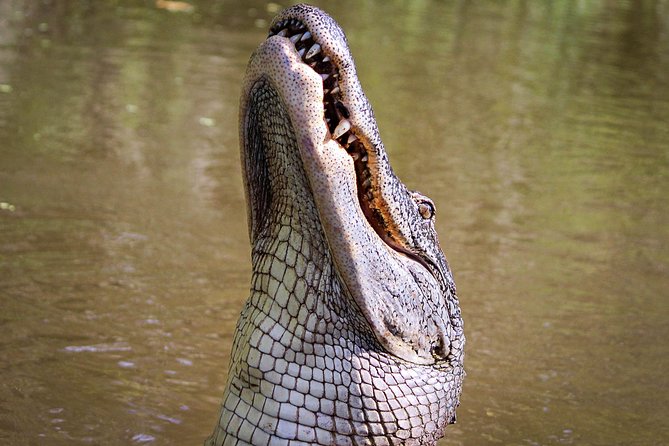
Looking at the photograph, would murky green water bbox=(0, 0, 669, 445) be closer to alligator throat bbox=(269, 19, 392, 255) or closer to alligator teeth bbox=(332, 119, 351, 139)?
alligator throat bbox=(269, 19, 392, 255)

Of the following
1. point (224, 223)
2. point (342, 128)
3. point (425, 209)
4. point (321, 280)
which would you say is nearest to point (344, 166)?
point (342, 128)

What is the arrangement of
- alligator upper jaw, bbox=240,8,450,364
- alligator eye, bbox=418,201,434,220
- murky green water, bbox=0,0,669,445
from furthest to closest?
murky green water, bbox=0,0,669,445 < alligator eye, bbox=418,201,434,220 < alligator upper jaw, bbox=240,8,450,364

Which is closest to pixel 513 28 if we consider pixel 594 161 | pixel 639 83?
pixel 639 83

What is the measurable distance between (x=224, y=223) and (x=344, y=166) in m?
3.92

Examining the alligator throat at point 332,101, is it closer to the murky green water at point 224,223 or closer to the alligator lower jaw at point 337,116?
the alligator lower jaw at point 337,116

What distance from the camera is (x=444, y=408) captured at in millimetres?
2896

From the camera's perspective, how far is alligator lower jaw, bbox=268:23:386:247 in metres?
2.62

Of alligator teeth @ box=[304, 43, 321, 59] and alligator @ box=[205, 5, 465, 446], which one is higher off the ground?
alligator teeth @ box=[304, 43, 321, 59]

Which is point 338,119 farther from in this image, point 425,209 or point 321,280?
point 425,209

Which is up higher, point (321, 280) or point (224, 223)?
point (321, 280)

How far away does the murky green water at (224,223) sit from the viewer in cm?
457

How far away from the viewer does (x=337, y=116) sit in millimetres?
2650

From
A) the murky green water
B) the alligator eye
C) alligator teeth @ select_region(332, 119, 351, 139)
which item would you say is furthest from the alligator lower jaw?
the murky green water

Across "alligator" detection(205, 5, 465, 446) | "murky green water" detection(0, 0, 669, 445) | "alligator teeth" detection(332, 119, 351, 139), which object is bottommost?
"murky green water" detection(0, 0, 669, 445)
